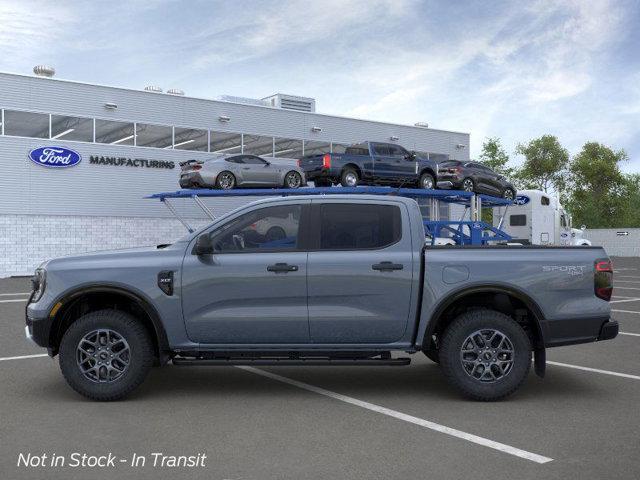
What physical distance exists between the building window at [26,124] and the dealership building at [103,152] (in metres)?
0.04

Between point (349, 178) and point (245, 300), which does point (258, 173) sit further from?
point (245, 300)

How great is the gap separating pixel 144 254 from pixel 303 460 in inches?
109

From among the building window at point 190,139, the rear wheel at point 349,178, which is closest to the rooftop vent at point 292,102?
the building window at point 190,139

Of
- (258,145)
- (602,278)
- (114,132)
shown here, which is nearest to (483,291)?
(602,278)

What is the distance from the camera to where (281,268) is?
636 centimetres

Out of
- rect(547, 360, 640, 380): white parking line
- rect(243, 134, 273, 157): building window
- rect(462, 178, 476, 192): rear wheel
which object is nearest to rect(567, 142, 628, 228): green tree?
rect(243, 134, 273, 157): building window

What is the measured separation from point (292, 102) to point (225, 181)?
14.1 m

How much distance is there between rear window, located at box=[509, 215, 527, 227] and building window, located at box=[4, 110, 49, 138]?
19.2m

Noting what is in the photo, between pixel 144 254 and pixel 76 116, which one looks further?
pixel 76 116

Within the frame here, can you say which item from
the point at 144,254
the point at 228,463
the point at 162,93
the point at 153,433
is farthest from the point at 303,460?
the point at 162,93

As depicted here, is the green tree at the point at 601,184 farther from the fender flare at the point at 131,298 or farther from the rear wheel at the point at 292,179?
the fender flare at the point at 131,298

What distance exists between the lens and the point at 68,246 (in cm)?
2850

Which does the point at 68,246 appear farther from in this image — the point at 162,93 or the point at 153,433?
the point at 153,433

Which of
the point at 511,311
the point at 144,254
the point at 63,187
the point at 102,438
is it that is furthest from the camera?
the point at 63,187
